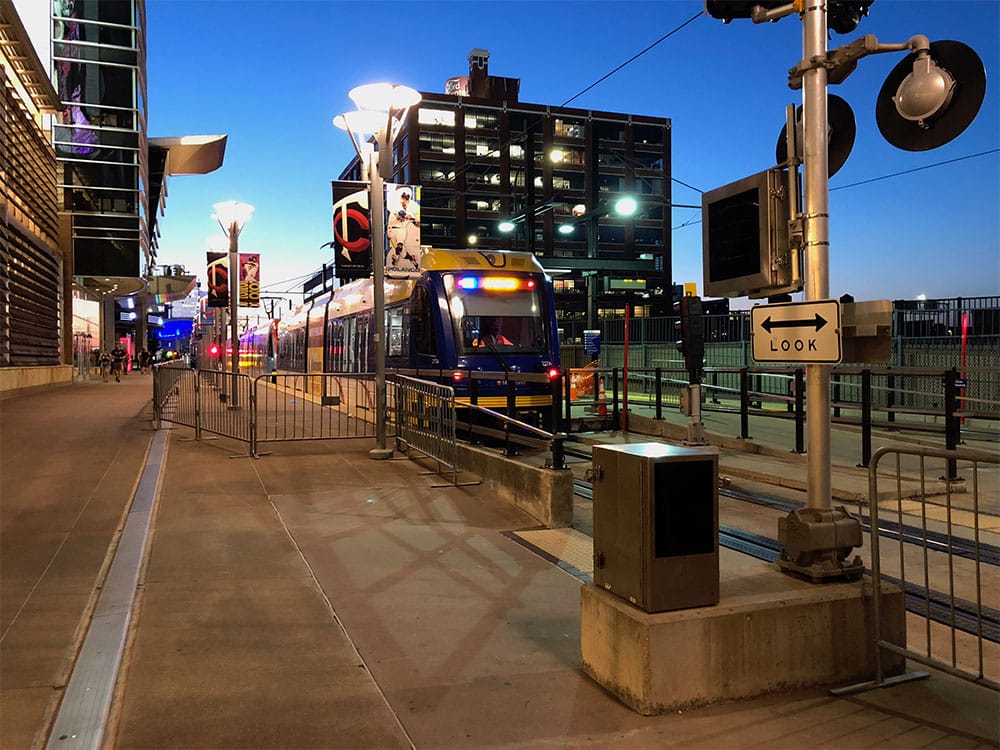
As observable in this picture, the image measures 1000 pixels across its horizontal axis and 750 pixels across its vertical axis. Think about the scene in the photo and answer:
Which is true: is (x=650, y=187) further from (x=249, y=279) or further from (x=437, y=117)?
(x=249, y=279)

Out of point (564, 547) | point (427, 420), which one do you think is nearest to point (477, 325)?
point (427, 420)

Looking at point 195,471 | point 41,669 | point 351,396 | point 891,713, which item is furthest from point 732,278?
point 351,396

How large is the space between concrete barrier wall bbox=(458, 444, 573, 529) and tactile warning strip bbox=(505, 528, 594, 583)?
0.21 metres

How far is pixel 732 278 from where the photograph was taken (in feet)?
16.1

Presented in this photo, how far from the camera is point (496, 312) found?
13.0 m

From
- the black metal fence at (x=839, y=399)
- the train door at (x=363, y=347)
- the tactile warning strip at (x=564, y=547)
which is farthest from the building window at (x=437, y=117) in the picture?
the tactile warning strip at (x=564, y=547)

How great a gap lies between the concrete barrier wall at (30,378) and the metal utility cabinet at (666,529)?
2074cm

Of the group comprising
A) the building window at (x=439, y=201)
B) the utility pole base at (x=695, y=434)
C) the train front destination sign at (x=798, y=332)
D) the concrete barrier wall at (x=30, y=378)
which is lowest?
the utility pole base at (x=695, y=434)

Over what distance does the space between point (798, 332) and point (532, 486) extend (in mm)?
3885

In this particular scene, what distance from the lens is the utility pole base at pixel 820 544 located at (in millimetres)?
4148

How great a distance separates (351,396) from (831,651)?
12.8 metres

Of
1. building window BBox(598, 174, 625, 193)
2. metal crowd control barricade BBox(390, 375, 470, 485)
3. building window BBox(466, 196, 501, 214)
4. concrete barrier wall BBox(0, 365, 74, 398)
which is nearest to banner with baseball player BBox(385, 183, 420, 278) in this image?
metal crowd control barricade BBox(390, 375, 470, 485)

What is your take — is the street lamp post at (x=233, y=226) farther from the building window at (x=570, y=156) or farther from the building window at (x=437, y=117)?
the building window at (x=570, y=156)

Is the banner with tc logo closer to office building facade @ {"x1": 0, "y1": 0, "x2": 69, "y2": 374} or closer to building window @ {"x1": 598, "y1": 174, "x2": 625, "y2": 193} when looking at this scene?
office building facade @ {"x1": 0, "y1": 0, "x2": 69, "y2": 374}
